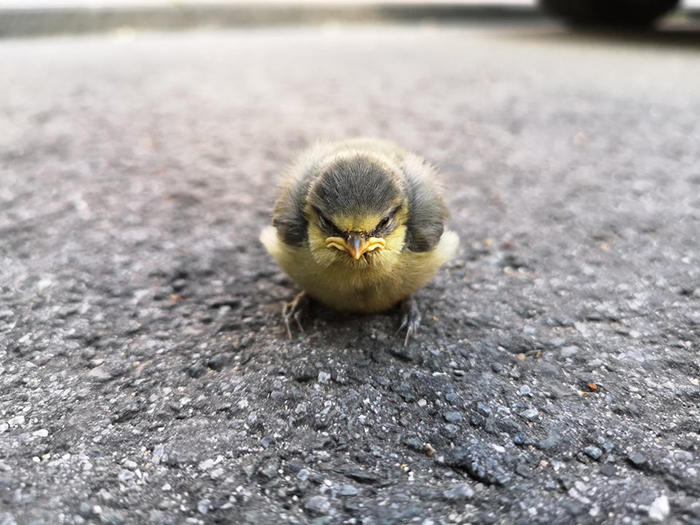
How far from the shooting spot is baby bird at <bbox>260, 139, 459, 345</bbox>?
2168 millimetres

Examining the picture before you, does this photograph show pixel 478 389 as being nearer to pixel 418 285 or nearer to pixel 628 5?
pixel 418 285

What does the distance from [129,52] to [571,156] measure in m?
5.39

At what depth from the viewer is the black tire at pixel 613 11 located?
912cm

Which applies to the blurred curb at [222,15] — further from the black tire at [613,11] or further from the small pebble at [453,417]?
the small pebble at [453,417]

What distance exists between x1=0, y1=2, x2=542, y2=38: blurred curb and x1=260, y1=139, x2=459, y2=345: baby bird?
719 cm

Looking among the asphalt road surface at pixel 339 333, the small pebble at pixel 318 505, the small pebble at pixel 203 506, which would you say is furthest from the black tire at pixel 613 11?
the small pebble at pixel 203 506

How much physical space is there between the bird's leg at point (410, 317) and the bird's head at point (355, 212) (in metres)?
0.33

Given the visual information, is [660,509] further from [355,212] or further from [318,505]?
[355,212]

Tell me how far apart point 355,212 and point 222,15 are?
8064 millimetres

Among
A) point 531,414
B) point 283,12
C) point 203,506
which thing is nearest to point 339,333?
point 531,414

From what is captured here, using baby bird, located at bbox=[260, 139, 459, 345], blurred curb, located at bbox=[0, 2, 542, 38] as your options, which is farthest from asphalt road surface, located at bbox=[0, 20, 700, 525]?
blurred curb, located at bbox=[0, 2, 542, 38]

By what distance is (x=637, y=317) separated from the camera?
249cm

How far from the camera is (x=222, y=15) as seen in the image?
29.6 feet

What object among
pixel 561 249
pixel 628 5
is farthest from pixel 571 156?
pixel 628 5
